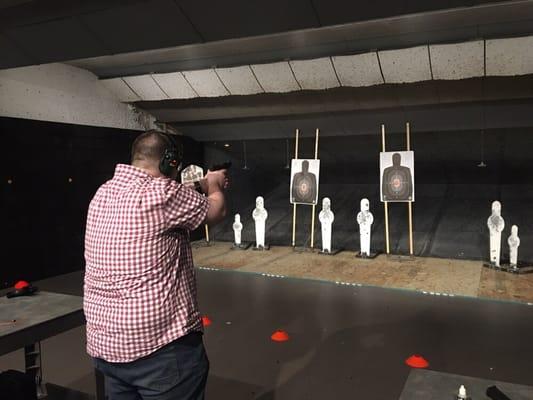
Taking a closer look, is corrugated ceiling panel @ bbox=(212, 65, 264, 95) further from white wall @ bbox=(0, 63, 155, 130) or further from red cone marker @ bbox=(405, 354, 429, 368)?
red cone marker @ bbox=(405, 354, 429, 368)

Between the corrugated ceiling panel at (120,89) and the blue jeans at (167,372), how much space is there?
16.8 ft

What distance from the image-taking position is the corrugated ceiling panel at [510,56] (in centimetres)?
393

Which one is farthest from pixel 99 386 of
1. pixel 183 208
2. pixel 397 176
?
pixel 397 176

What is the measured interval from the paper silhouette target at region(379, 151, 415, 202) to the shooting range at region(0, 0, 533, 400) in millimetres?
29

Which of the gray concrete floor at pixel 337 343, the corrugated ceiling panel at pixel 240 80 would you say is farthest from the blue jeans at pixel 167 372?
the corrugated ceiling panel at pixel 240 80

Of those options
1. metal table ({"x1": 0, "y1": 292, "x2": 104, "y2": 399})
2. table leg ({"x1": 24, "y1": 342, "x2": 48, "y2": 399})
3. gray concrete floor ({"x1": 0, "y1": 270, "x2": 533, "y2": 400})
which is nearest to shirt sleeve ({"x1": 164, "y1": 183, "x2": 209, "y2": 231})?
metal table ({"x1": 0, "y1": 292, "x2": 104, "y2": 399})

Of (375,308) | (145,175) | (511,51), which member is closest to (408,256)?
Result: (375,308)

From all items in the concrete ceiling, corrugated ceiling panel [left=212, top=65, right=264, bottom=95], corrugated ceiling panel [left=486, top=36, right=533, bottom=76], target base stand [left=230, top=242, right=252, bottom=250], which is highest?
corrugated ceiling panel [left=212, top=65, right=264, bottom=95]

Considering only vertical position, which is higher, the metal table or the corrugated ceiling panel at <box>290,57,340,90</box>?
the corrugated ceiling panel at <box>290,57,340,90</box>

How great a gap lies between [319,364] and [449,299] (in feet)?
5.91

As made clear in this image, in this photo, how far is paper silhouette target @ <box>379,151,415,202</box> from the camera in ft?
19.7

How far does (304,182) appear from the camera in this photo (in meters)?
6.71

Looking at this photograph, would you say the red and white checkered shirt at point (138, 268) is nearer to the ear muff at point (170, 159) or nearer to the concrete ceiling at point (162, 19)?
the ear muff at point (170, 159)

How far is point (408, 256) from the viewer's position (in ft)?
18.7
